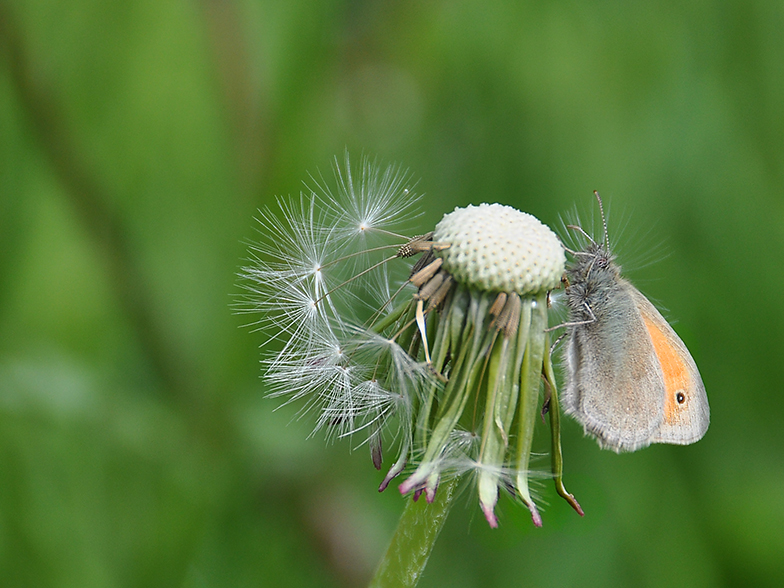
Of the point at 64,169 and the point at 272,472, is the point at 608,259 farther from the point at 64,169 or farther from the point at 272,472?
the point at 64,169

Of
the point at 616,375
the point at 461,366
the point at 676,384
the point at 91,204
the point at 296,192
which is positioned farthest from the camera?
the point at 296,192

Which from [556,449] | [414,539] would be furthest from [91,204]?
[556,449]

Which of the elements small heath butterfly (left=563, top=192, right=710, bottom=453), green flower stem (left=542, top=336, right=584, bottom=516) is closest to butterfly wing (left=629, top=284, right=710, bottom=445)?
small heath butterfly (left=563, top=192, right=710, bottom=453)

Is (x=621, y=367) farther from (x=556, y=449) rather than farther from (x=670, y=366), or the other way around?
(x=556, y=449)

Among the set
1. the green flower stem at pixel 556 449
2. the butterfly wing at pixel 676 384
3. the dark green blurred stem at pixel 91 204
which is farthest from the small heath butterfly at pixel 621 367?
the dark green blurred stem at pixel 91 204

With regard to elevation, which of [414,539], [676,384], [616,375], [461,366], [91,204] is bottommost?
[676,384]

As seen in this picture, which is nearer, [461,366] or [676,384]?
[461,366]

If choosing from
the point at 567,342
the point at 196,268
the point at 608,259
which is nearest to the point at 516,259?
the point at 567,342
